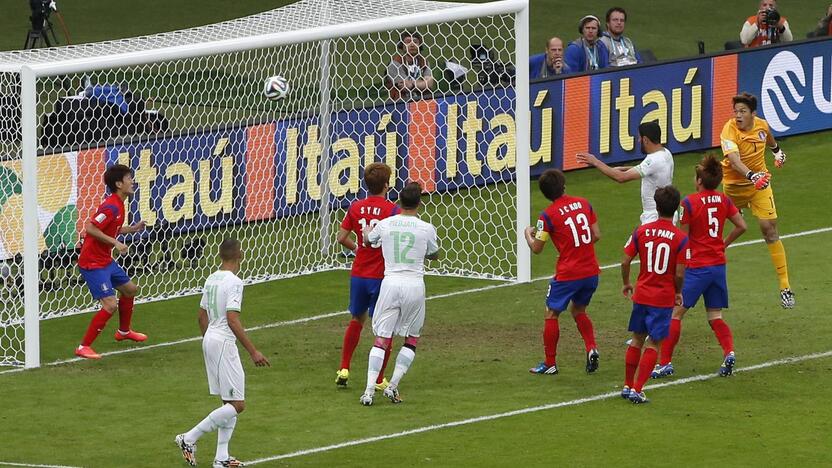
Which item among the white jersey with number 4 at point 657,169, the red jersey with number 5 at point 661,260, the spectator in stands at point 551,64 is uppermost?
the spectator in stands at point 551,64

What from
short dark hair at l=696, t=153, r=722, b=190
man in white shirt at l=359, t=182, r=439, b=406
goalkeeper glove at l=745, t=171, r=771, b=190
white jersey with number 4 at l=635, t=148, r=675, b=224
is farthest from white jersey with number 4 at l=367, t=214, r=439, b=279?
goalkeeper glove at l=745, t=171, r=771, b=190

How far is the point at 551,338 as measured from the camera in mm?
14734

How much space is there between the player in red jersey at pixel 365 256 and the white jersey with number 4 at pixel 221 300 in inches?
85.5

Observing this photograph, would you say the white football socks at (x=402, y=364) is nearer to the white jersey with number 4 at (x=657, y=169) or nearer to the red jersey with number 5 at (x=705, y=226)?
the red jersey with number 5 at (x=705, y=226)

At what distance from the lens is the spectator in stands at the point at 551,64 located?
2344 centimetres

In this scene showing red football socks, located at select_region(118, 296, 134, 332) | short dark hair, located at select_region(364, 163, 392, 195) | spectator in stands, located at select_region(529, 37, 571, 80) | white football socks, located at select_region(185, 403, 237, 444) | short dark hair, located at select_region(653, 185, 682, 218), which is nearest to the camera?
white football socks, located at select_region(185, 403, 237, 444)

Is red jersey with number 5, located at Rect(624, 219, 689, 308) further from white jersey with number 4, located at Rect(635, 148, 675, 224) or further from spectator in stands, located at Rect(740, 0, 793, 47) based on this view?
spectator in stands, located at Rect(740, 0, 793, 47)

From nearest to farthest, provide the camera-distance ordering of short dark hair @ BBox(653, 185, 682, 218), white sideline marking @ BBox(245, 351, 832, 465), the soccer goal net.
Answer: white sideline marking @ BBox(245, 351, 832, 465)
short dark hair @ BBox(653, 185, 682, 218)
the soccer goal net

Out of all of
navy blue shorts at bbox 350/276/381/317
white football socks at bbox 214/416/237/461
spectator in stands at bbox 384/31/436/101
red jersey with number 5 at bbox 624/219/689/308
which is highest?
spectator in stands at bbox 384/31/436/101

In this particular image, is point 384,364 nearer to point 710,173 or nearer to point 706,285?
point 706,285

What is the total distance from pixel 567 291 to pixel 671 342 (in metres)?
0.98

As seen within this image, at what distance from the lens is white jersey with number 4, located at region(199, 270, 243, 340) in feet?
40.0

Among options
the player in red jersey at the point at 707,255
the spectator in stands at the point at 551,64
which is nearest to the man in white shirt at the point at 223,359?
the player in red jersey at the point at 707,255

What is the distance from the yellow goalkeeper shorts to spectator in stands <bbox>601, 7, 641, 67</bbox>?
6.69 meters
